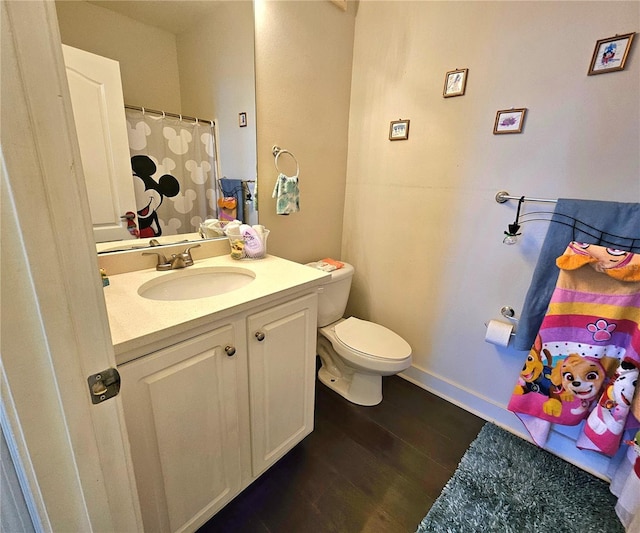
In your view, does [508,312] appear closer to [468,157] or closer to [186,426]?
[468,157]

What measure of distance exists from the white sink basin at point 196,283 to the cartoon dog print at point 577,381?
138 cm

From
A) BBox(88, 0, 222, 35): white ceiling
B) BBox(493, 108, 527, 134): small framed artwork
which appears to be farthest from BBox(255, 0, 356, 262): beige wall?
BBox(493, 108, 527, 134): small framed artwork

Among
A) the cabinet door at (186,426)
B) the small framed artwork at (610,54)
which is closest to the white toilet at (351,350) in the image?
the cabinet door at (186,426)

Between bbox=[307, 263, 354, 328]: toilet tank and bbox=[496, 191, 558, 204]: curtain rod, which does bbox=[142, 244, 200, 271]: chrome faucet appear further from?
bbox=[496, 191, 558, 204]: curtain rod

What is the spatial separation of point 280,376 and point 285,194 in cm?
93

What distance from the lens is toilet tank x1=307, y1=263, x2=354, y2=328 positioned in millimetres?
1751

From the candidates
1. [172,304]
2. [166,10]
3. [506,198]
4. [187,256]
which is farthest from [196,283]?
[506,198]

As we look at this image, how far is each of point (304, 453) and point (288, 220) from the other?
124cm

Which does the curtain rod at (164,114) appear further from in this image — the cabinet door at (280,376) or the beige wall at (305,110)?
the cabinet door at (280,376)

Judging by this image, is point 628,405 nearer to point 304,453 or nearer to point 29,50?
point 304,453

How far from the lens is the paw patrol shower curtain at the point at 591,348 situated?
112cm

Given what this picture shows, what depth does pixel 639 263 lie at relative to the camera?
1.07 metres

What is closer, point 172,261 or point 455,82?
point 172,261

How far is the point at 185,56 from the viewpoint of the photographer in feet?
4.09
